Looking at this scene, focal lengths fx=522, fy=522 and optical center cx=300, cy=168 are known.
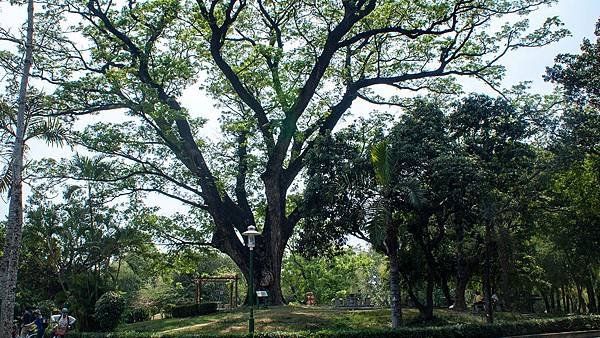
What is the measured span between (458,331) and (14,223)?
1125cm

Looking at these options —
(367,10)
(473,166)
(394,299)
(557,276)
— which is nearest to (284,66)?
(367,10)

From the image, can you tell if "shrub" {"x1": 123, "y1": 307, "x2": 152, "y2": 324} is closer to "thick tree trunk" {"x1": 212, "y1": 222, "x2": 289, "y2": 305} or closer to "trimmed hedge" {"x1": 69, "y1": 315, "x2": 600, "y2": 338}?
"thick tree trunk" {"x1": 212, "y1": 222, "x2": 289, "y2": 305}

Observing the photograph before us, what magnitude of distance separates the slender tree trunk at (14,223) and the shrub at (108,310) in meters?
5.38

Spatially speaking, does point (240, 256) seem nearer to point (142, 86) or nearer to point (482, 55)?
point (142, 86)

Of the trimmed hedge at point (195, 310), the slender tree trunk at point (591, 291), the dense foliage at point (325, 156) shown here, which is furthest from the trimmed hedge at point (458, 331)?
the slender tree trunk at point (591, 291)

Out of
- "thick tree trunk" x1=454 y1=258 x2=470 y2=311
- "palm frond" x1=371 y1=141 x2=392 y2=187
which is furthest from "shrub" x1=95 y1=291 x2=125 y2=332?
"thick tree trunk" x1=454 y1=258 x2=470 y2=311

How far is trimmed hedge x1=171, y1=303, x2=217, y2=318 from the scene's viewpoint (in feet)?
76.8

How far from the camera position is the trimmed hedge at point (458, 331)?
42.0 ft

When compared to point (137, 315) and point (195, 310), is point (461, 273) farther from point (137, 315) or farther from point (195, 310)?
point (137, 315)

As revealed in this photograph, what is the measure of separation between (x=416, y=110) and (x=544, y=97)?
19.3 feet

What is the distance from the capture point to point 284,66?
22.8 meters

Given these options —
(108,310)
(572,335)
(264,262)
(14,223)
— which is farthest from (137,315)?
(572,335)

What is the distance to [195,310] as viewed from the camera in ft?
76.8

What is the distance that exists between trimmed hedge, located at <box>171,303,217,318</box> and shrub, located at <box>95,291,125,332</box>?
695 cm
